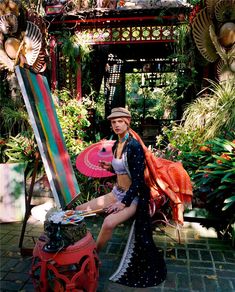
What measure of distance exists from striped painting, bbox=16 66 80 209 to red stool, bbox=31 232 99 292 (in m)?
0.69

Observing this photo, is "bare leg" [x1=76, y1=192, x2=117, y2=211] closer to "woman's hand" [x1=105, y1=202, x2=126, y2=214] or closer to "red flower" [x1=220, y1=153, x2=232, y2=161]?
"woman's hand" [x1=105, y1=202, x2=126, y2=214]

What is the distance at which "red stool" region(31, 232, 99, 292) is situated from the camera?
2.50 m

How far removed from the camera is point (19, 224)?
4.79 metres

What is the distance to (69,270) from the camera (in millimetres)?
2746

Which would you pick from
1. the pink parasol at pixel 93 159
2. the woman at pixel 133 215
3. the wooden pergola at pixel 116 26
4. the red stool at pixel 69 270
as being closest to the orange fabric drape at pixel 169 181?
the woman at pixel 133 215

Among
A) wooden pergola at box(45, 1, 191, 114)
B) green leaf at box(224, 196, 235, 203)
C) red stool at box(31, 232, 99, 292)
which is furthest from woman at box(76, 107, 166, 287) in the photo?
wooden pergola at box(45, 1, 191, 114)

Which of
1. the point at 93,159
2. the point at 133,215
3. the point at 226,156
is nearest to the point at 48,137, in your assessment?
the point at 93,159

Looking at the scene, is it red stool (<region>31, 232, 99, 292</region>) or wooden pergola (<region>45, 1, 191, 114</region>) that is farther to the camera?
wooden pergola (<region>45, 1, 191, 114</region>)

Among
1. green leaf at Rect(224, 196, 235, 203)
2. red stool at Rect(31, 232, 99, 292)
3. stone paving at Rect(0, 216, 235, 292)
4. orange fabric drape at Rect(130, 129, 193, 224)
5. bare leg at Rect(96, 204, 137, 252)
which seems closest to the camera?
red stool at Rect(31, 232, 99, 292)

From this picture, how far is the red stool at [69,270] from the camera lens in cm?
250

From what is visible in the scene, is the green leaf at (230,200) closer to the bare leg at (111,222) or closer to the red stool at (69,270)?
the bare leg at (111,222)

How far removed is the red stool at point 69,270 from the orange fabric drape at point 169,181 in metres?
1.06

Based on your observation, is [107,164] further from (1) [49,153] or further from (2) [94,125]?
(2) [94,125]

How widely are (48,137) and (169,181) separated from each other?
59.7 inches
